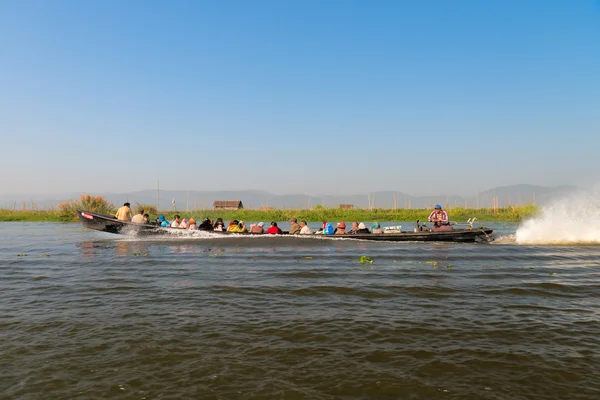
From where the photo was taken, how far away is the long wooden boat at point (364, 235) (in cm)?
2155

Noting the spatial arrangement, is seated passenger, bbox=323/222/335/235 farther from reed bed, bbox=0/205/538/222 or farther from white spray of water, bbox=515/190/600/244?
reed bed, bbox=0/205/538/222

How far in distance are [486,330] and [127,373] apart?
525 cm

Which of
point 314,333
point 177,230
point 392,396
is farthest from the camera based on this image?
point 177,230

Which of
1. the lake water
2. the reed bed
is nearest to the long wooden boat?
the lake water

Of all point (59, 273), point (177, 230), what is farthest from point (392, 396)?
point (177, 230)

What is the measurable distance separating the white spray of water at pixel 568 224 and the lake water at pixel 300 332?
11514 mm

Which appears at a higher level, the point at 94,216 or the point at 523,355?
the point at 94,216

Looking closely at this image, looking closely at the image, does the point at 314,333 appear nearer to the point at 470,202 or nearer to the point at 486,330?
the point at 486,330

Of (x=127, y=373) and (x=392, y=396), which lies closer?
(x=392, y=396)

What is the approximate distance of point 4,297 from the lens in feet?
29.8

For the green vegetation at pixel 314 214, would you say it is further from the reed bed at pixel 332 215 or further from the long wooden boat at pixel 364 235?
the long wooden boat at pixel 364 235

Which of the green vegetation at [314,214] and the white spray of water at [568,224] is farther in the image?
the green vegetation at [314,214]

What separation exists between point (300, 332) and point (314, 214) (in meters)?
47.7

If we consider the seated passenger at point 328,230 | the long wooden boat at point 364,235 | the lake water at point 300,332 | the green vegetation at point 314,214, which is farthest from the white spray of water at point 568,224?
the green vegetation at point 314,214
